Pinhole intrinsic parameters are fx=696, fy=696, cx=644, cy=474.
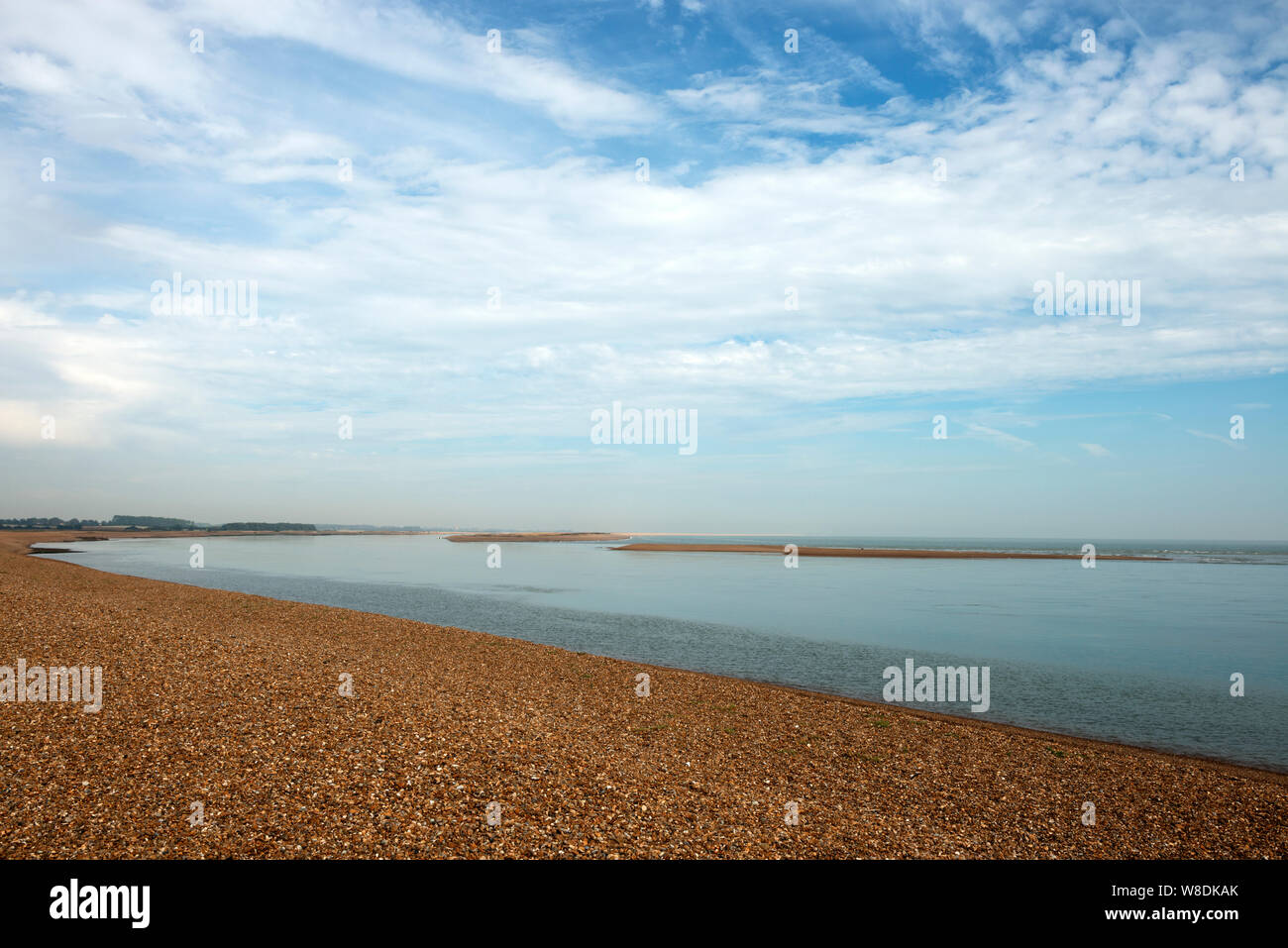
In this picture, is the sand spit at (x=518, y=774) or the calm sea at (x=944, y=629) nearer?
the sand spit at (x=518, y=774)

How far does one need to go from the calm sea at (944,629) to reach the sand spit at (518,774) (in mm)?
3921

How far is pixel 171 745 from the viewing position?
404 inches

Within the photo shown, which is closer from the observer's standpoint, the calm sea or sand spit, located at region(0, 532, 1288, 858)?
sand spit, located at region(0, 532, 1288, 858)

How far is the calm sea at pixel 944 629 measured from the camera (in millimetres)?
18453

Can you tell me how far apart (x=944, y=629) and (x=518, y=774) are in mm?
27553

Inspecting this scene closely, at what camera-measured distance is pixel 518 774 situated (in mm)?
10336

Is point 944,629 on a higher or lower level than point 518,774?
lower

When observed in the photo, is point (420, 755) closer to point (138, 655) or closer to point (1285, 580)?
point (138, 655)

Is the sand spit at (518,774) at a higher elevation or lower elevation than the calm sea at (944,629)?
higher

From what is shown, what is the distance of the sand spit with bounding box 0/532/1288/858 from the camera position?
847 cm

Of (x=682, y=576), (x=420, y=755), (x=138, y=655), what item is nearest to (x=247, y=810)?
(x=420, y=755)

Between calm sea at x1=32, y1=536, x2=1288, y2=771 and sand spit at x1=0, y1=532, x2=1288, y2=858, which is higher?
sand spit at x1=0, y1=532, x2=1288, y2=858

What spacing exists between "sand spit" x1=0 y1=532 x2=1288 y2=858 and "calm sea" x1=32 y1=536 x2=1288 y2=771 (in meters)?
3.92

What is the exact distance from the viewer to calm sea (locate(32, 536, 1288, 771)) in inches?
727
